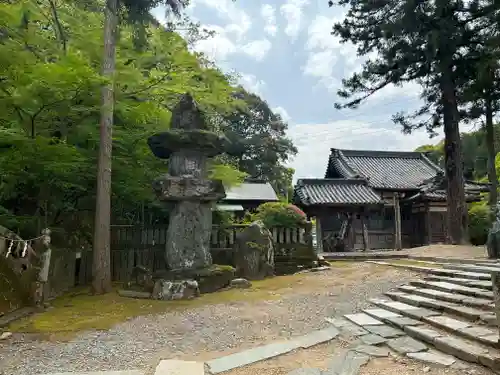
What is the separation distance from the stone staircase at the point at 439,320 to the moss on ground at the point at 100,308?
2.50m

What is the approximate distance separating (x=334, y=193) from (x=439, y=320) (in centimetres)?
1568

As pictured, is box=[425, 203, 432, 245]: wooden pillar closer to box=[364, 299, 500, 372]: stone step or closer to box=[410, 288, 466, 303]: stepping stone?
box=[410, 288, 466, 303]: stepping stone

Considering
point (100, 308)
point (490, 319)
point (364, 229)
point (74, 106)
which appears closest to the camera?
point (490, 319)

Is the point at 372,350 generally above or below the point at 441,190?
below

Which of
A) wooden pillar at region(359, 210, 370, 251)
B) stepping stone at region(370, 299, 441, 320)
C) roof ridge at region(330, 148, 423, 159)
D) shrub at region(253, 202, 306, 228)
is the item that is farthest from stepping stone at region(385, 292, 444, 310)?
roof ridge at region(330, 148, 423, 159)

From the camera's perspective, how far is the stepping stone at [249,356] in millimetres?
4457

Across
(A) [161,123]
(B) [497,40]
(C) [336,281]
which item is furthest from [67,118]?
(B) [497,40]

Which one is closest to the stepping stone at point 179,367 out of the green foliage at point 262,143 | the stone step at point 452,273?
the stone step at point 452,273

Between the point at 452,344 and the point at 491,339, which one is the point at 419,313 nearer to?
the point at 452,344

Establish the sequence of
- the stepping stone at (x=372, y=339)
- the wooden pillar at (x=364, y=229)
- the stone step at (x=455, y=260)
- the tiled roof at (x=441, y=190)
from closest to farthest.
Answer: the stepping stone at (x=372, y=339)
the stone step at (x=455, y=260)
the wooden pillar at (x=364, y=229)
the tiled roof at (x=441, y=190)

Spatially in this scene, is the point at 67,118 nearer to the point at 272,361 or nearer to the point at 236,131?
the point at 272,361

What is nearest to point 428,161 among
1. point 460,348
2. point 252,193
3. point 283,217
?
point 252,193

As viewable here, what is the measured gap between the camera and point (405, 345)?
197 inches

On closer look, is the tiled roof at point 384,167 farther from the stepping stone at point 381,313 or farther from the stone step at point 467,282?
the stepping stone at point 381,313
